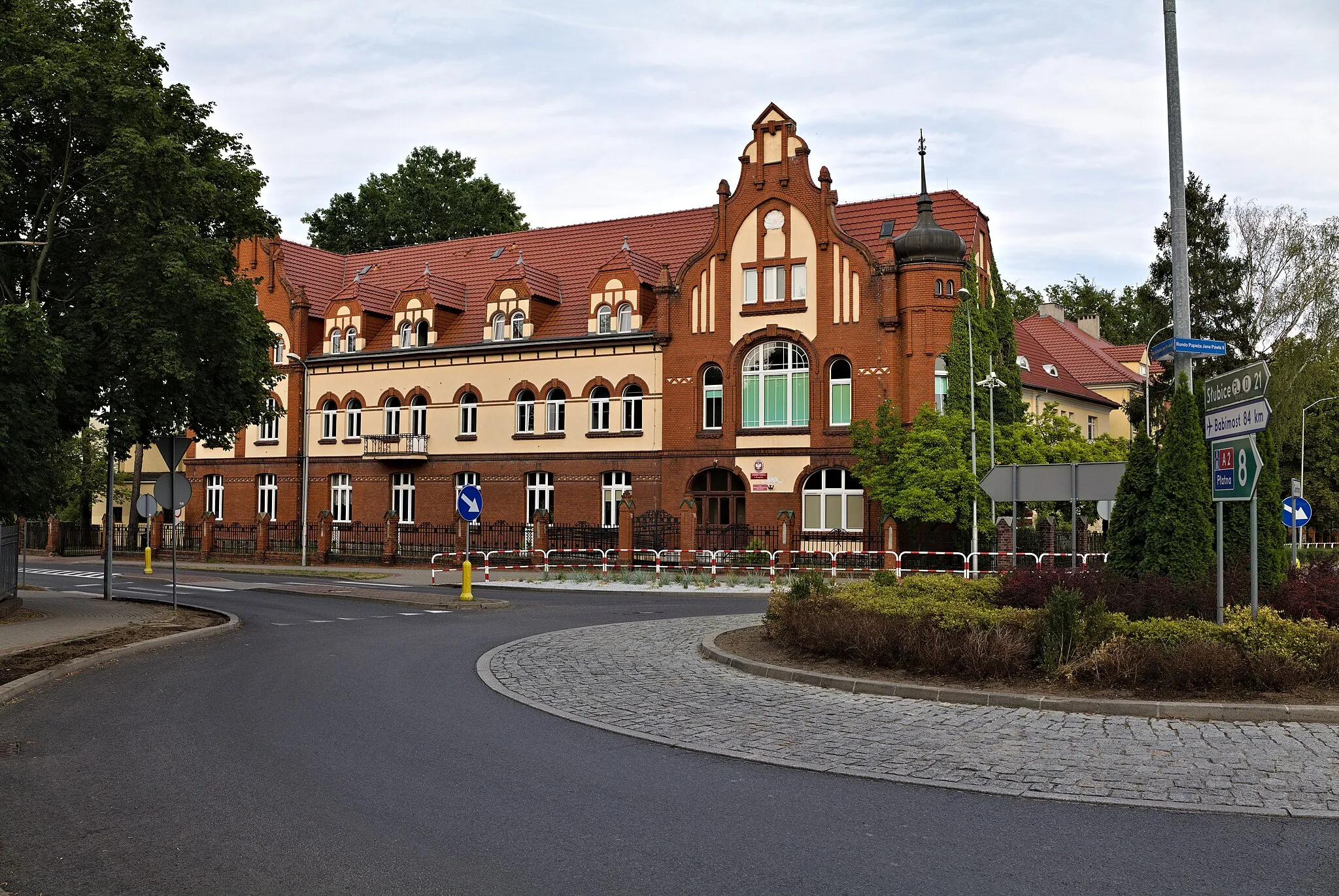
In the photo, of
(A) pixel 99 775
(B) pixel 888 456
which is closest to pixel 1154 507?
(A) pixel 99 775

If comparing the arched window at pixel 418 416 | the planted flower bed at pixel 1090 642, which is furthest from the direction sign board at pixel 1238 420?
the arched window at pixel 418 416

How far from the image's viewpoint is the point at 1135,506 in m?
15.3

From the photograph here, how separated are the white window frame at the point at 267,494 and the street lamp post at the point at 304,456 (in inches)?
159

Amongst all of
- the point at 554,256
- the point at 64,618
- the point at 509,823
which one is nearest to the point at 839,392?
the point at 554,256

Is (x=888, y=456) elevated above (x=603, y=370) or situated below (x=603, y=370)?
below

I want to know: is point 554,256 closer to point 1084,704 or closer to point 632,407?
point 632,407

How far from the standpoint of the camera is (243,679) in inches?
502

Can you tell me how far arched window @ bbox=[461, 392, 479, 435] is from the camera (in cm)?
4641

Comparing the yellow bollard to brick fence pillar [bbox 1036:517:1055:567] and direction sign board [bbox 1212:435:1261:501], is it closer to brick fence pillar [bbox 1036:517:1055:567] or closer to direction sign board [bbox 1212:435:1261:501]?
direction sign board [bbox 1212:435:1261:501]

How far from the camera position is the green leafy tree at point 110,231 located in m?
18.1

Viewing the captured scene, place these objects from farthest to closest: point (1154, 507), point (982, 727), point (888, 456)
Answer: point (888, 456) → point (1154, 507) → point (982, 727)

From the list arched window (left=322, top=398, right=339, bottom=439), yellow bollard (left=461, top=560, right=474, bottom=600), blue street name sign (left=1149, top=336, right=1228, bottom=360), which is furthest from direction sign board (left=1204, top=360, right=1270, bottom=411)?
arched window (left=322, top=398, right=339, bottom=439)

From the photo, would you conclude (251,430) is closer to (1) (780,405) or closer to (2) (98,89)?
(1) (780,405)

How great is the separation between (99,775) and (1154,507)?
12340 mm
